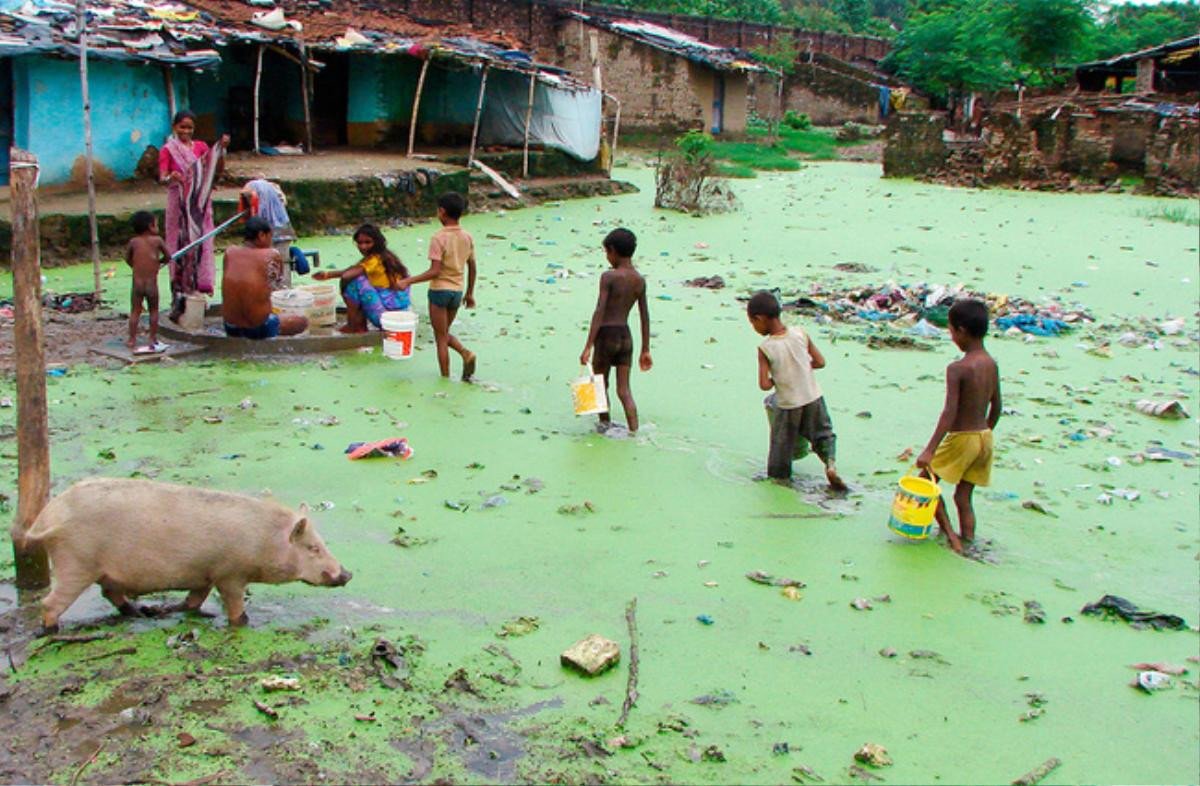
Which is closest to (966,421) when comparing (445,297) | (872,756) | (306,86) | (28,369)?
(872,756)

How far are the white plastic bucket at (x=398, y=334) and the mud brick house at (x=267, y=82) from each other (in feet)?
15.7

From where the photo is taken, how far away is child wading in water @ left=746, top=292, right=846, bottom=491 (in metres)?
5.60

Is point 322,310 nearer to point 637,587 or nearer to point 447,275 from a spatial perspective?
point 447,275

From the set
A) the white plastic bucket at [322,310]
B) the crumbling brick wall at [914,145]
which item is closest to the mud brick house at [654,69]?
the crumbling brick wall at [914,145]

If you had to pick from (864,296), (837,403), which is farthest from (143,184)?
(837,403)

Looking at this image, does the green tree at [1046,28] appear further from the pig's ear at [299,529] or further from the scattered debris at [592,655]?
the pig's ear at [299,529]

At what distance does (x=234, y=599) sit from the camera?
3.81 m

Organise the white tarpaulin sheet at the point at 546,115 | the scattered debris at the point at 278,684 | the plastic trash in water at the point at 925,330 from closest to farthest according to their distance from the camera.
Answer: the scattered debris at the point at 278,684 < the plastic trash in water at the point at 925,330 < the white tarpaulin sheet at the point at 546,115

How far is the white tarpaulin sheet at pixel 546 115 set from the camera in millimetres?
19656

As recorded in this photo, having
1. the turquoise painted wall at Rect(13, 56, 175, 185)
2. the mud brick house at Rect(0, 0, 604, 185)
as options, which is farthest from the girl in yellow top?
the turquoise painted wall at Rect(13, 56, 175, 185)

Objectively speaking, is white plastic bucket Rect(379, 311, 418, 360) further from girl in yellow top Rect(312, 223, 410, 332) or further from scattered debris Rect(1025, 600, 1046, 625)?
scattered debris Rect(1025, 600, 1046, 625)

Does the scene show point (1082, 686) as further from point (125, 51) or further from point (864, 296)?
point (125, 51)

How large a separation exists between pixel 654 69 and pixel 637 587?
25.4m

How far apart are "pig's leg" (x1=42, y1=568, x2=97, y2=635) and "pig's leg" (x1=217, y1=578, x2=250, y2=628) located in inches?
16.1
